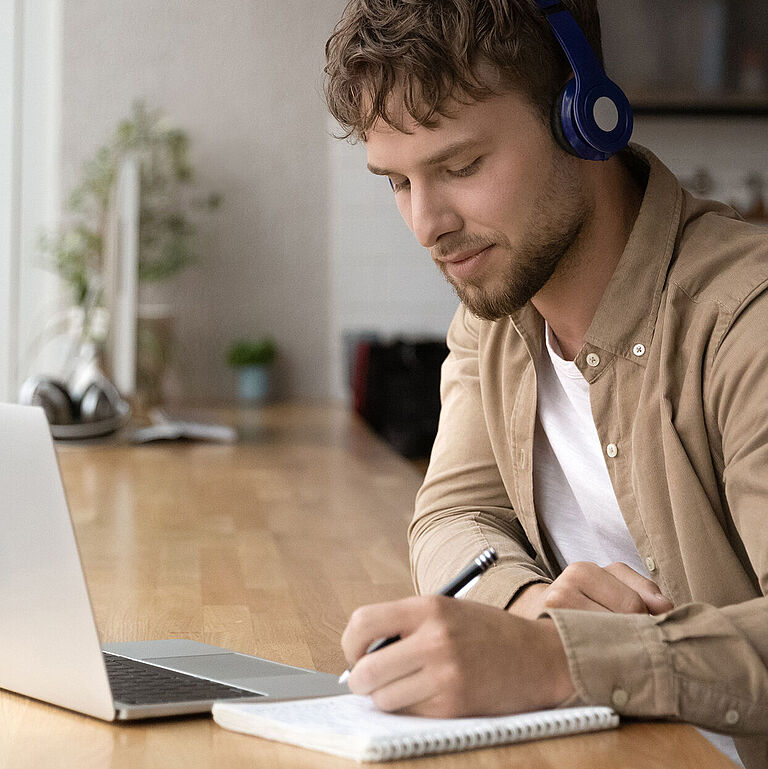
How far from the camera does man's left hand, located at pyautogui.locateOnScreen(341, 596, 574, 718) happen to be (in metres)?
0.70

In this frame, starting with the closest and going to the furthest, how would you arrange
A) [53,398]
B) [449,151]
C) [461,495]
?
[449,151] → [461,495] → [53,398]

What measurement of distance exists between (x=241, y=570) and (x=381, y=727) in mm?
701

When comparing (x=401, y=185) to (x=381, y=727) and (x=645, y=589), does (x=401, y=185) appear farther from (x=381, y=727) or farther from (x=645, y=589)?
(x=381, y=727)

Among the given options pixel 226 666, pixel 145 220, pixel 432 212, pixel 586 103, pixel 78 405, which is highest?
pixel 586 103

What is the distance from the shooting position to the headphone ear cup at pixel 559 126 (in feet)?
3.35

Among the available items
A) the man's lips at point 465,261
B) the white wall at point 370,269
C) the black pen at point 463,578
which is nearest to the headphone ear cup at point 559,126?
the man's lips at point 465,261

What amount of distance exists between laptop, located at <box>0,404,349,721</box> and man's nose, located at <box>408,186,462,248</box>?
407 millimetres

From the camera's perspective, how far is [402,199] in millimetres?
1056

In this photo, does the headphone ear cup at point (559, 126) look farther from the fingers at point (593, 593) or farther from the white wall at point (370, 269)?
the white wall at point (370, 269)

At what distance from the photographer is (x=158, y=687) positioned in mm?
808

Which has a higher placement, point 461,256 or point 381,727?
point 461,256

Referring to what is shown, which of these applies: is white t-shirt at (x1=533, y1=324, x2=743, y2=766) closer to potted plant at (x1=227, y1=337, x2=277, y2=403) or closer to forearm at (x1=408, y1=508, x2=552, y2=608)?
forearm at (x1=408, y1=508, x2=552, y2=608)

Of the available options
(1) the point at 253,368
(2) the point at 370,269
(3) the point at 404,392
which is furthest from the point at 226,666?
(2) the point at 370,269

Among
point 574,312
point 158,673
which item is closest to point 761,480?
point 574,312
